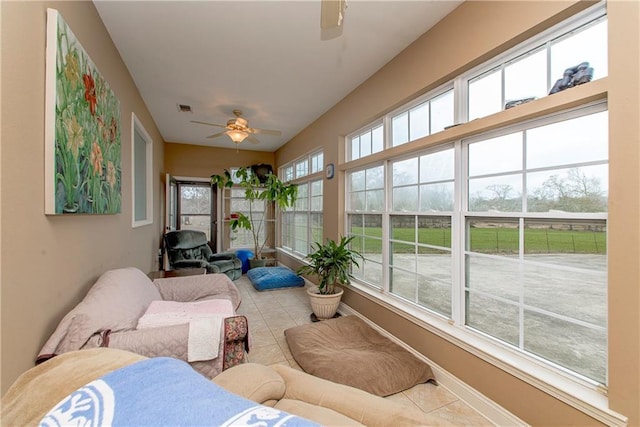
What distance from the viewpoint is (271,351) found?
2.47 meters

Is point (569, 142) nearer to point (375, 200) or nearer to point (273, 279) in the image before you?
point (375, 200)

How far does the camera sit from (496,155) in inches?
70.1

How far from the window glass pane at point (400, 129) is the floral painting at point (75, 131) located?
2393mm

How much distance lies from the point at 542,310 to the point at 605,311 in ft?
0.88

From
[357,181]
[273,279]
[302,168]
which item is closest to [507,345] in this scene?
[357,181]

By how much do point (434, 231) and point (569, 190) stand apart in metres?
0.92

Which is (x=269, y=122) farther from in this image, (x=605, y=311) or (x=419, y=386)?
(x=605, y=311)

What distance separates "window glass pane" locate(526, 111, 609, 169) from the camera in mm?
1317

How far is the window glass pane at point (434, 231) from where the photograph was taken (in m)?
2.09

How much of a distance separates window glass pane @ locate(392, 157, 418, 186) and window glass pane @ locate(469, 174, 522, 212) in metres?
0.57

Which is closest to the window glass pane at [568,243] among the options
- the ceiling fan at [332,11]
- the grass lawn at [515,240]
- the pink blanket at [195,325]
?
the grass lawn at [515,240]

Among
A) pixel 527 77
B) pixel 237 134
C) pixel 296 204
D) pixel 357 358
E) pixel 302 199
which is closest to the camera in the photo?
pixel 527 77

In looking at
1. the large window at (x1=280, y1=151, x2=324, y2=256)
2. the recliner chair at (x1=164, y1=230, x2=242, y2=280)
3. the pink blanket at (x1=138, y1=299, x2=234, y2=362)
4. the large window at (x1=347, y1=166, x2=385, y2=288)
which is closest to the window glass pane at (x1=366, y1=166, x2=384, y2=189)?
the large window at (x1=347, y1=166, x2=385, y2=288)

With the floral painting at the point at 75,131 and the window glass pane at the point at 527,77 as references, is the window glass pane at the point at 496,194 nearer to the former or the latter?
the window glass pane at the point at 527,77
